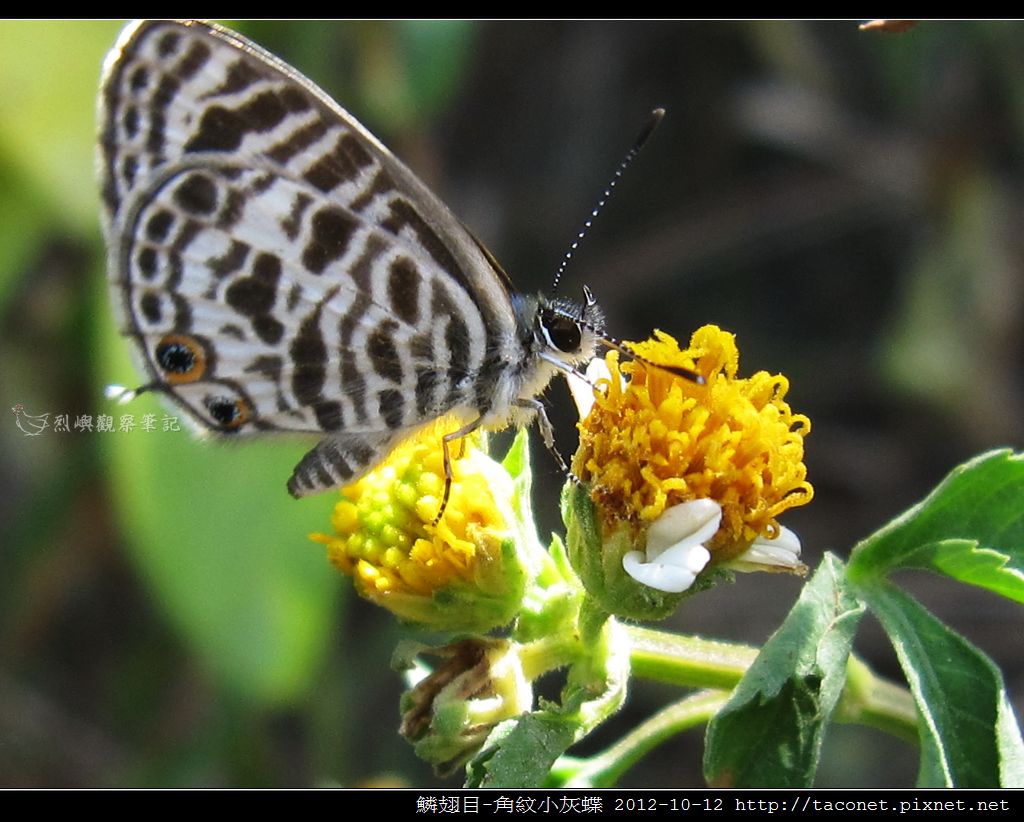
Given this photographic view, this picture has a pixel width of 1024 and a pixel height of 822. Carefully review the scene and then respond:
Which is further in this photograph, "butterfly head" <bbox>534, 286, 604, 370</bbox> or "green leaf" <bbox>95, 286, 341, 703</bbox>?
"green leaf" <bbox>95, 286, 341, 703</bbox>

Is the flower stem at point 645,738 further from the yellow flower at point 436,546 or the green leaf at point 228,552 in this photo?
the green leaf at point 228,552

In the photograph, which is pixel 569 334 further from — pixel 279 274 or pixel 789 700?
pixel 789 700

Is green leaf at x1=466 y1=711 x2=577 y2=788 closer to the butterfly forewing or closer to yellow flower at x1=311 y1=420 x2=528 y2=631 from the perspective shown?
yellow flower at x1=311 y1=420 x2=528 y2=631

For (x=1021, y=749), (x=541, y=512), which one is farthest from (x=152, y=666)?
(x=1021, y=749)

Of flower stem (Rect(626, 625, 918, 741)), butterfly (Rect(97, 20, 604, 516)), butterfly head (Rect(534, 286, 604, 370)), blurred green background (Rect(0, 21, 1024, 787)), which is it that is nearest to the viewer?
flower stem (Rect(626, 625, 918, 741))

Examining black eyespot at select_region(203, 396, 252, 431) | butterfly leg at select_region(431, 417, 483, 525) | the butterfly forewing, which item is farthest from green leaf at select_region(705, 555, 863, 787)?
black eyespot at select_region(203, 396, 252, 431)

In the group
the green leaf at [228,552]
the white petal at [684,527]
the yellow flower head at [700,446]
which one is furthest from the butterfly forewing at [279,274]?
the green leaf at [228,552]
